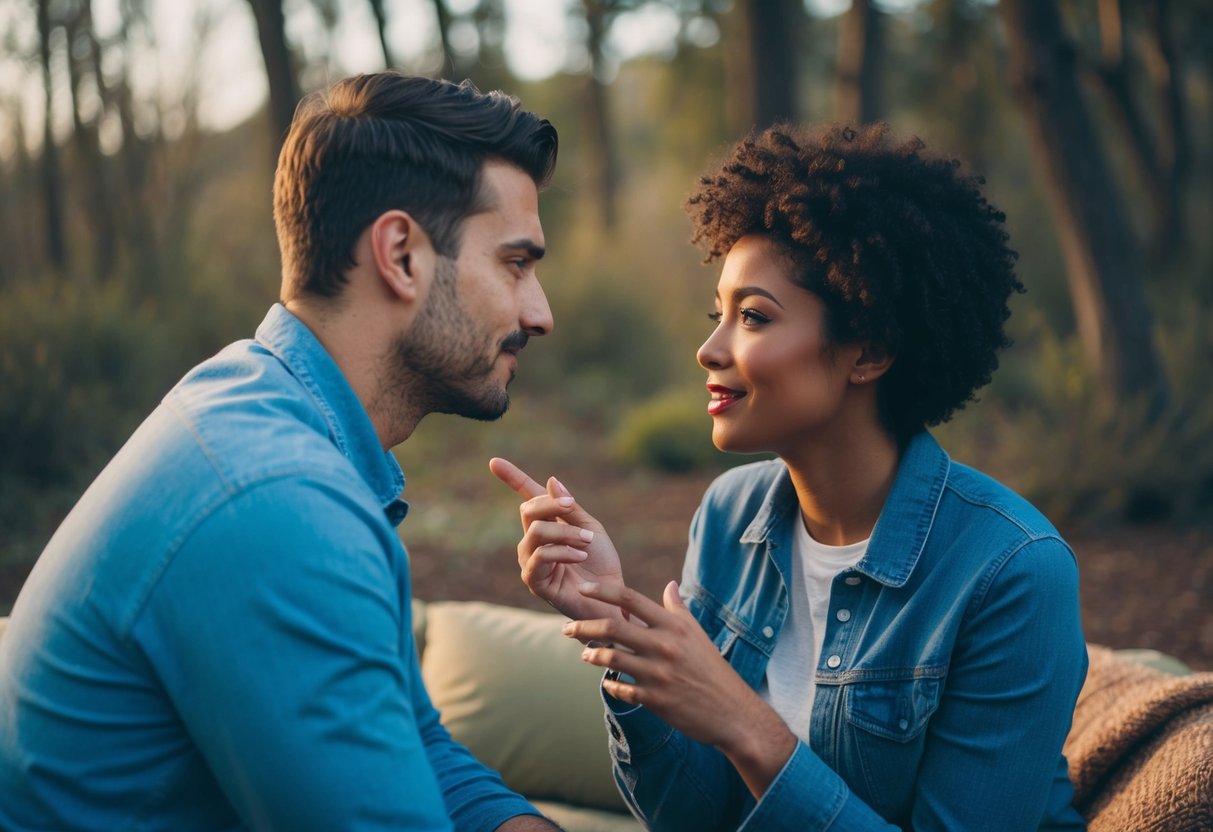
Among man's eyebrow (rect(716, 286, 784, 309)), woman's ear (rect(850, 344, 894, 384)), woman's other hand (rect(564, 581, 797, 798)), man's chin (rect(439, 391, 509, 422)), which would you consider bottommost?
woman's other hand (rect(564, 581, 797, 798))

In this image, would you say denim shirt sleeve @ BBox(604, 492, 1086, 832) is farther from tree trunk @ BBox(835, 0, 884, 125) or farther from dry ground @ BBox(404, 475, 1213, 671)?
tree trunk @ BBox(835, 0, 884, 125)

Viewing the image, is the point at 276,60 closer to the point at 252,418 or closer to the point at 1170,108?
the point at 252,418

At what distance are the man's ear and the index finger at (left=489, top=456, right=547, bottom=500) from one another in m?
0.39

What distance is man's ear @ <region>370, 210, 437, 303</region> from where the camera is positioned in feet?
5.77

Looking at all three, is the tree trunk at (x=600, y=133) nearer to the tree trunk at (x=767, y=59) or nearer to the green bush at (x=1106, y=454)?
the tree trunk at (x=767, y=59)

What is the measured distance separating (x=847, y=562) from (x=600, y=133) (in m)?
16.9

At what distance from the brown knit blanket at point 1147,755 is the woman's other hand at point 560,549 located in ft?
3.54

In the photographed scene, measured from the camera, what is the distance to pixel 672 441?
891cm

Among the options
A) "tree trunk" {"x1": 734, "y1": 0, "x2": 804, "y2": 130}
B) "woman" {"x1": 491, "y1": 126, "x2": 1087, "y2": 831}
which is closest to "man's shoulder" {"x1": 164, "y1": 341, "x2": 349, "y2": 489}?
"woman" {"x1": 491, "y1": 126, "x2": 1087, "y2": 831}

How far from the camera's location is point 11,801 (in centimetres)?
148

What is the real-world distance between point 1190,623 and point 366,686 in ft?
15.2

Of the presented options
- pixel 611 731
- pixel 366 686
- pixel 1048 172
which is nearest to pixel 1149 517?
pixel 1048 172

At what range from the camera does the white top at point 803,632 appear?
221 cm

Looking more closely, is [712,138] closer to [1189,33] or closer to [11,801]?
[1189,33]
